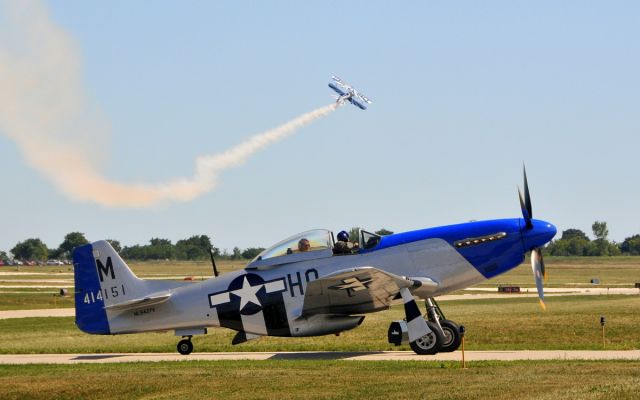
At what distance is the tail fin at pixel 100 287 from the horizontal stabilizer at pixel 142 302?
19 cm

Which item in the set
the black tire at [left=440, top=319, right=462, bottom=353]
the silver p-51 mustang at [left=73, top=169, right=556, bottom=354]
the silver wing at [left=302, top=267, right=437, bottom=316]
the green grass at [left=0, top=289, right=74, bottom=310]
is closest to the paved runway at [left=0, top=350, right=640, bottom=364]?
the black tire at [left=440, top=319, right=462, bottom=353]

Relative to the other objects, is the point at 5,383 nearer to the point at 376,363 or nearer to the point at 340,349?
the point at 376,363

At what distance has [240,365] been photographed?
75.8 ft

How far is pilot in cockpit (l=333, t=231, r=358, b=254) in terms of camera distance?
24.2 metres

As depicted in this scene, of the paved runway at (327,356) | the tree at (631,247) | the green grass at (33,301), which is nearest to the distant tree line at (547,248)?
the tree at (631,247)

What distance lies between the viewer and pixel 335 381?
19.6 metres

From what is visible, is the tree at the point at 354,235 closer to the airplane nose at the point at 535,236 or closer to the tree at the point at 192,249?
the airplane nose at the point at 535,236

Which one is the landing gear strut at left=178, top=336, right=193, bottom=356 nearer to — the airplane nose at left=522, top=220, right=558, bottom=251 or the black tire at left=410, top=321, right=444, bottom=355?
the black tire at left=410, top=321, right=444, bottom=355

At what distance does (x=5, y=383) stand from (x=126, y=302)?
5183 mm

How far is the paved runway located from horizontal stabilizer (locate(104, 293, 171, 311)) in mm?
1293

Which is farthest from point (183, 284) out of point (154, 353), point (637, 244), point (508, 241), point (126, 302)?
point (637, 244)

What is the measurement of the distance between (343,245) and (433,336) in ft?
9.43

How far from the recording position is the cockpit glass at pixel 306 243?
24281mm

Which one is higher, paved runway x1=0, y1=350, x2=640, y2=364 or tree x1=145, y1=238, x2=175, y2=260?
tree x1=145, y1=238, x2=175, y2=260
